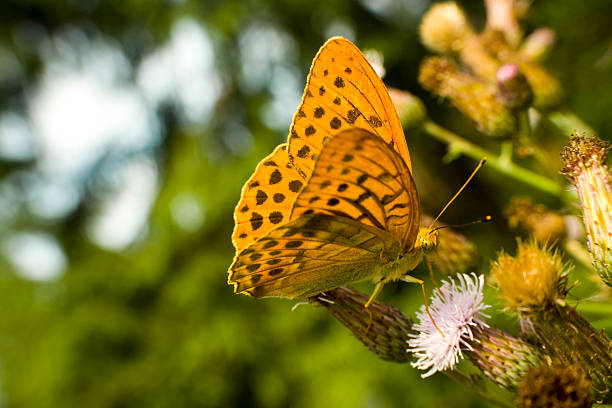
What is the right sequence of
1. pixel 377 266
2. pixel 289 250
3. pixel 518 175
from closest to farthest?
pixel 289 250
pixel 377 266
pixel 518 175

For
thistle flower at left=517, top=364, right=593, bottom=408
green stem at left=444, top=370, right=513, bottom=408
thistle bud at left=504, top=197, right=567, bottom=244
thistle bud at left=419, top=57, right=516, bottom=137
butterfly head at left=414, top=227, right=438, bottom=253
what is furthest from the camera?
thistle bud at left=419, top=57, right=516, bottom=137

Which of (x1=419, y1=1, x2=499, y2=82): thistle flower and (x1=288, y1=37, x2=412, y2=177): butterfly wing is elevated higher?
(x1=419, y1=1, x2=499, y2=82): thistle flower

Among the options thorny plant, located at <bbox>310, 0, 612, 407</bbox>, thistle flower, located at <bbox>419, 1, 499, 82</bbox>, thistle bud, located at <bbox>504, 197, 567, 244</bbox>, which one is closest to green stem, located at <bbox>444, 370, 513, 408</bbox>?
thorny plant, located at <bbox>310, 0, 612, 407</bbox>

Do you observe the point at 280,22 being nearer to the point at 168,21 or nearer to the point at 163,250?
the point at 168,21

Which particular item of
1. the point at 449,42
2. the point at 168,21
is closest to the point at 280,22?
the point at 168,21

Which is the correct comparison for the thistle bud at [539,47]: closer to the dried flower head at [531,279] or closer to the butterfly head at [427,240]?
the butterfly head at [427,240]

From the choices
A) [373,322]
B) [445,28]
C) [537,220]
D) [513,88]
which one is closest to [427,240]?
[373,322]

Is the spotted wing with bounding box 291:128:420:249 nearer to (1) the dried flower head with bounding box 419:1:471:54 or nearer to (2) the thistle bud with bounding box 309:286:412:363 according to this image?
(2) the thistle bud with bounding box 309:286:412:363
